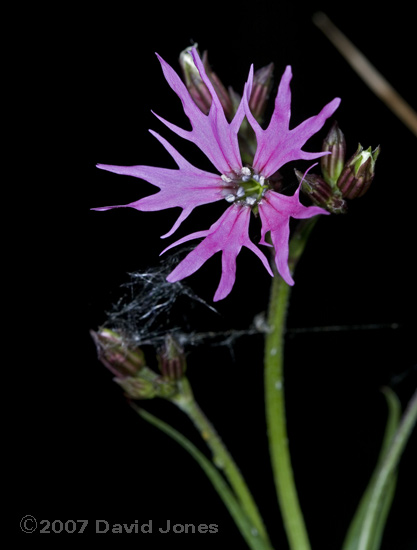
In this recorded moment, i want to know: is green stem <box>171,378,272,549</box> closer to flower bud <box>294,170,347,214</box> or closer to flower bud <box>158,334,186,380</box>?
flower bud <box>158,334,186,380</box>

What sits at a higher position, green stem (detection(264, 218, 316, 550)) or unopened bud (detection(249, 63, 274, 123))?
unopened bud (detection(249, 63, 274, 123))

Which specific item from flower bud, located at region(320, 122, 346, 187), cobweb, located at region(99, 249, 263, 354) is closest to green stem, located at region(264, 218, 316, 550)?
cobweb, located at region(99, 249, 263, 354)

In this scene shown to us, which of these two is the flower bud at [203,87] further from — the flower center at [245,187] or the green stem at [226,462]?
the green stem at [226,462]

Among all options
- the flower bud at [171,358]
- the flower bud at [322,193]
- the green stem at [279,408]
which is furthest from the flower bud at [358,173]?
the flower bud at [171,358]

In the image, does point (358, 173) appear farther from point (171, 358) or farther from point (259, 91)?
point (171, 358)

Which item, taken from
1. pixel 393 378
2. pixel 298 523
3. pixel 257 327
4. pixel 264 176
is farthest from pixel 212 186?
pixel 393 378

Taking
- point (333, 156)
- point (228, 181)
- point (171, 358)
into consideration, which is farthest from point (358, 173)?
point (171, 358)
